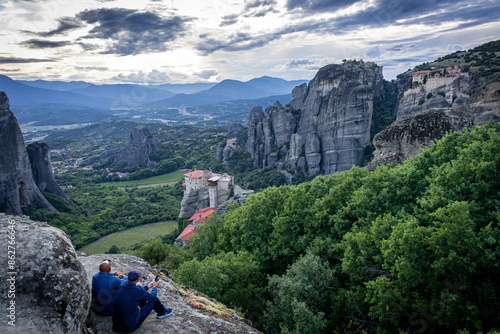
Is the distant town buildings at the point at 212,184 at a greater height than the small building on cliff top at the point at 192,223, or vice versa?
the distant town buildings at the point at 212,184

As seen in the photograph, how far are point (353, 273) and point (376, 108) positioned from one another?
78025 millimetres

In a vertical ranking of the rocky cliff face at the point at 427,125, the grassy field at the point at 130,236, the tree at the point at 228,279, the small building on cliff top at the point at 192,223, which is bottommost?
the grassy field at the point at 130,236

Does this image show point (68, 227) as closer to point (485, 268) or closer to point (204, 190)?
point (204, 190)

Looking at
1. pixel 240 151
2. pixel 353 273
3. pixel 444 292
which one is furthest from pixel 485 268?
pixel 240 151

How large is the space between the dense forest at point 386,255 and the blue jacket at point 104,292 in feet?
22.5

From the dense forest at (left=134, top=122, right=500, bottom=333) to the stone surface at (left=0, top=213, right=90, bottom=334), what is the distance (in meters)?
7.92

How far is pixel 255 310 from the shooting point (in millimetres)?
13930

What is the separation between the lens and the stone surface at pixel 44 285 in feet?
15.8

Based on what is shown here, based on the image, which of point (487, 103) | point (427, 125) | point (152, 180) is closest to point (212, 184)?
point (427, 125)

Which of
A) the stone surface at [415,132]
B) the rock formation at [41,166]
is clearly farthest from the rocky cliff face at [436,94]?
the rock formation at [41,166]

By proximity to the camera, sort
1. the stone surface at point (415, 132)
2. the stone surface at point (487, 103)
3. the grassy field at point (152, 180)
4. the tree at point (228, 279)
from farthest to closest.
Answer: the grassy field at point (152, 180), the stone surface at point (487, 103), the stone surface at point (415, 132), the tree at point (228, 279)

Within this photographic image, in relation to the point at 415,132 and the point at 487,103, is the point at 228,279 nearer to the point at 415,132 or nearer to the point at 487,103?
the point at 415,132

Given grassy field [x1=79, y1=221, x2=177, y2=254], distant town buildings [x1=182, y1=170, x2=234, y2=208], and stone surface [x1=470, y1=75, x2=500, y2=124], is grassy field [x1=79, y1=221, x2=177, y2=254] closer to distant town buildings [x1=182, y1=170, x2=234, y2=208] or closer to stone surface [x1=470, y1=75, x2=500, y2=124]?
distant town buildings [x1=182, y1=170, x2=234, y2=208]

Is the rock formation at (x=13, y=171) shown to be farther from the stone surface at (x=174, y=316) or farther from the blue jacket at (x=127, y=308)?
the blue jacket at (x=127, y=308)
